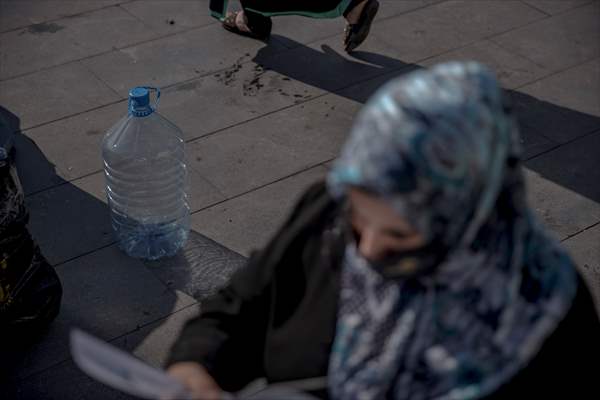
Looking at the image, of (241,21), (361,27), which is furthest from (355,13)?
(241,21)

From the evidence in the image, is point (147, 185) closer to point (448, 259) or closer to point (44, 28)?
point (44, 28)

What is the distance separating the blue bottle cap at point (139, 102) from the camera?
14.6ft

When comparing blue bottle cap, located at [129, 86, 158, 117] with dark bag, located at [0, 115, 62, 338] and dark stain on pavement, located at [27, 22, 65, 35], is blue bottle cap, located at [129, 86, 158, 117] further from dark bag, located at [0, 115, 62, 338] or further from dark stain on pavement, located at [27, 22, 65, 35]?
dark stain on pavement, located at [27, 22, 65, 35]

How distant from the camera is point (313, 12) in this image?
6.73 metres

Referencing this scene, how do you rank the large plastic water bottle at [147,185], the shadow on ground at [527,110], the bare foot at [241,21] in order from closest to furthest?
the large plastic water bottle at [147,185] → the shadow on ground at [527,110] → the bare foot at [241,21]

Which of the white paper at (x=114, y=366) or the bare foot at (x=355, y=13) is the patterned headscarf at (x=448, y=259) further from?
the bare foot at (x=355, y=13)

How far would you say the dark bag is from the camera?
159 inches

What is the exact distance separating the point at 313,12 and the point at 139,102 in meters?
2.56

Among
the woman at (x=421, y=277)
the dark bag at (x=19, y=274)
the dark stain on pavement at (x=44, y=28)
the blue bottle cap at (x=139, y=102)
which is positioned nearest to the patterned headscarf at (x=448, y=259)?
the woman at (x=421, y=277)

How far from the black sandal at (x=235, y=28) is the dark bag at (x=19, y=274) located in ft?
9.97

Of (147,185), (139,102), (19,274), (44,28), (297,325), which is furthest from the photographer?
(44,28)

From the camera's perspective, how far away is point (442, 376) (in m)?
2.12

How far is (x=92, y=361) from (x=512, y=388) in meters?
0.96

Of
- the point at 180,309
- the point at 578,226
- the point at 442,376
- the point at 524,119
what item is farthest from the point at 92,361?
the point at 524,119
